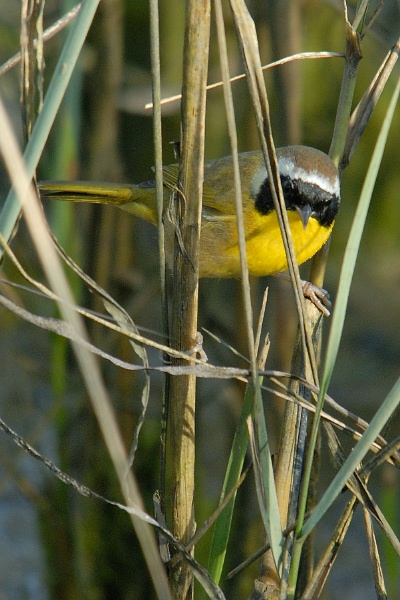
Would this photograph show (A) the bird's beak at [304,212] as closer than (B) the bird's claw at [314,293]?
No

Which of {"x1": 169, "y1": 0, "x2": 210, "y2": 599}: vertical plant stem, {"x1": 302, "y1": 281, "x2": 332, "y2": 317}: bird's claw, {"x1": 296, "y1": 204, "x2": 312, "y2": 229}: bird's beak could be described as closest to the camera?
{"x1": 169, "y1": 0, "x2": 210, "y2": 599}: vertical plant stem

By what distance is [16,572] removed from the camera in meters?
3.63

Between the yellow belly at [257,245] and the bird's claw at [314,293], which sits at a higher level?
the bird's claw at [314,293]

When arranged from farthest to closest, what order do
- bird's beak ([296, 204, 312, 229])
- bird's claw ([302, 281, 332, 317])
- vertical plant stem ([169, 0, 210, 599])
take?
1. bird's beak ([296, 204, 312, 229])
2. bird's claw ([302, 281, 332, 317])
3. vertical plant stem ([169, 0, 210, 599])

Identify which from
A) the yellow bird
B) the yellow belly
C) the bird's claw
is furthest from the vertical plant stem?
the yellow belly

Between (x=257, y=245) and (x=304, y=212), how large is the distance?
7.1 inches

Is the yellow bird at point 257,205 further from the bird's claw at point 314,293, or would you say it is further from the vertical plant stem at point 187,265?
the vertical plant stem at point 187,265

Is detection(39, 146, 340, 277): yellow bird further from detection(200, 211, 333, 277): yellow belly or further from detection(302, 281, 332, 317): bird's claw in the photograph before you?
detection(302, 281, 332, 317): bird's claw

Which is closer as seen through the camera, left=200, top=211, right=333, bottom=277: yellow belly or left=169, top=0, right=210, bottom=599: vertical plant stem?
left=169, top=0, right=210, bottom=599: vertical plant stem

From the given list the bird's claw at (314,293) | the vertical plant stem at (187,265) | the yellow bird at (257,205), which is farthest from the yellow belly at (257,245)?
the vertical plant stem at (187,265)

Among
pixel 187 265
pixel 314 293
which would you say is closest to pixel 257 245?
pixel 314 293

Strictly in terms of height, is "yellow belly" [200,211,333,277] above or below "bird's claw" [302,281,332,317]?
below

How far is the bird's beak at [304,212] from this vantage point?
2.34m

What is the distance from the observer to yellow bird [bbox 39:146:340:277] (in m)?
2.35
